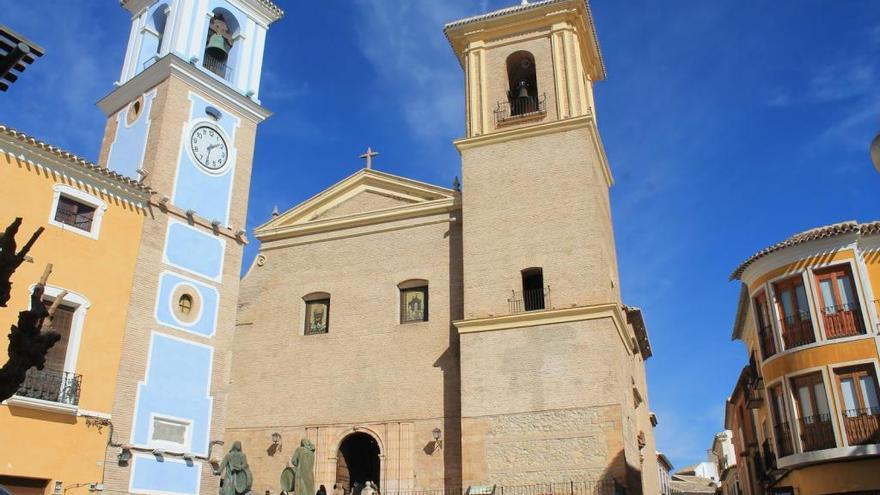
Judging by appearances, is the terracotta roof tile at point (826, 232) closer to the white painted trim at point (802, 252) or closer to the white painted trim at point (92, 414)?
the white painted trim at point (802, 252)

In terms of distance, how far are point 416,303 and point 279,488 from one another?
565 centimetres

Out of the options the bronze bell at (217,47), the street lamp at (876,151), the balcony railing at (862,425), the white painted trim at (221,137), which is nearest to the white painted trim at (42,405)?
the white painted trim at (221,137)

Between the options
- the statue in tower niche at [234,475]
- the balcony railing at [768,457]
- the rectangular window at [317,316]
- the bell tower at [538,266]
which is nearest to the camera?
the statue in tower niche at [234,475]

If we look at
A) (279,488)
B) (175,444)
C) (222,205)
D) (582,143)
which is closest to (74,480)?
(175,444)

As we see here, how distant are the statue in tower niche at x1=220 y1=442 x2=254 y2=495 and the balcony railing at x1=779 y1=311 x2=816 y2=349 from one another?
11.9 metres

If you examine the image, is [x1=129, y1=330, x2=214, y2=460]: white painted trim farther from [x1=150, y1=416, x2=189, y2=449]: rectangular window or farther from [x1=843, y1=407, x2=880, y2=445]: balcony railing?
[x1=843, y1=407, x2=880, y2=445]: balcony railing

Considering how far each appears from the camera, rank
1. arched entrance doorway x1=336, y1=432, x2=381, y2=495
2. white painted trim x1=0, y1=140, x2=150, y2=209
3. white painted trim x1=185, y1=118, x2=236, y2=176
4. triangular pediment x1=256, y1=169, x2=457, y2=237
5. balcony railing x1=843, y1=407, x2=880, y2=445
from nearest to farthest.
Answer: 1. white painted trim x1=0, y1=140, x2=150, y2=209
2. balcony railing x1=843, y1=407, x2=880, y2=445
3. white painted trim x1=185, y1=118, x2=236, y2=176
4. arched entrance doorway x1=336, y1=432, x2=381, y2=495
5. triangular pediment x1=256, y1=169, x2=457, y2=237

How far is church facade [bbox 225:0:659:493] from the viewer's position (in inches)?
679

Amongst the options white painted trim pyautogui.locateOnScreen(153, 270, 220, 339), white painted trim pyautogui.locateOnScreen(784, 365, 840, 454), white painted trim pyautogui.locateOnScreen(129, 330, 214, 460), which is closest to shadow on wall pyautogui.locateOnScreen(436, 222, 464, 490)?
white painted trim pyautogui.locateOnScreen(129, 330, 214, 460)

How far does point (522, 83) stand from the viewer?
2166 cm

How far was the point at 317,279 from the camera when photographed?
2164 centimetres

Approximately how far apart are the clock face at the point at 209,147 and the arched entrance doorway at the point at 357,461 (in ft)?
24.9

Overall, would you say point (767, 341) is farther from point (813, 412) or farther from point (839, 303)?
point (813, 412)

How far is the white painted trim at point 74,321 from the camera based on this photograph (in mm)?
15180
